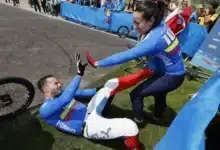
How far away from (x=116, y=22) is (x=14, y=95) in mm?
Result: 8785

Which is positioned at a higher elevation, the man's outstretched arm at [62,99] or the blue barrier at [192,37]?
the man's outstretched arm at [62,99]

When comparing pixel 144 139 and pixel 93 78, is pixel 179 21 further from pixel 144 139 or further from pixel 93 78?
pixel 144 139

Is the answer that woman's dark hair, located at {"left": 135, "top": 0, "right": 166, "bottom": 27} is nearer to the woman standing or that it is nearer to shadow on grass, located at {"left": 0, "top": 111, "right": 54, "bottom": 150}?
the woman standing

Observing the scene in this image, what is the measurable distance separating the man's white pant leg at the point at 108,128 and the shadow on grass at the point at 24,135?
2.11 ft

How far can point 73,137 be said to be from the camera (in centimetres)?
407

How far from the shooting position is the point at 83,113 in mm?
3898

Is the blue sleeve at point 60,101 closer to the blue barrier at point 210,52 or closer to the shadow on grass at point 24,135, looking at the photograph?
the shadow on grass at point 24,135

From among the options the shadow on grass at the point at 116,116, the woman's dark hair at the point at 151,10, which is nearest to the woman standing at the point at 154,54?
the woman's dark hair at the point at 151,10

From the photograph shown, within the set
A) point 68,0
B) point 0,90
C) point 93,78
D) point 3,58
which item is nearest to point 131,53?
point 0,90

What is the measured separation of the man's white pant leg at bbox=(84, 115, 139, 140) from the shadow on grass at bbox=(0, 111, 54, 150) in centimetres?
64

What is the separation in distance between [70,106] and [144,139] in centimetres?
118

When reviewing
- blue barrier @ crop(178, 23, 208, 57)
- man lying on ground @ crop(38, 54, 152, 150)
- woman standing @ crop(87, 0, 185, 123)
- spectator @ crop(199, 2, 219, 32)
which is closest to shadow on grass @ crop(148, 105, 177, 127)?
woman standing @ crop(87, 0, 185, 123)

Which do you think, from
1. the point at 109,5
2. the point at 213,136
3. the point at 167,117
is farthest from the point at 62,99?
the point at 109,5

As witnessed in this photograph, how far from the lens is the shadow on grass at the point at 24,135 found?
3889mm
